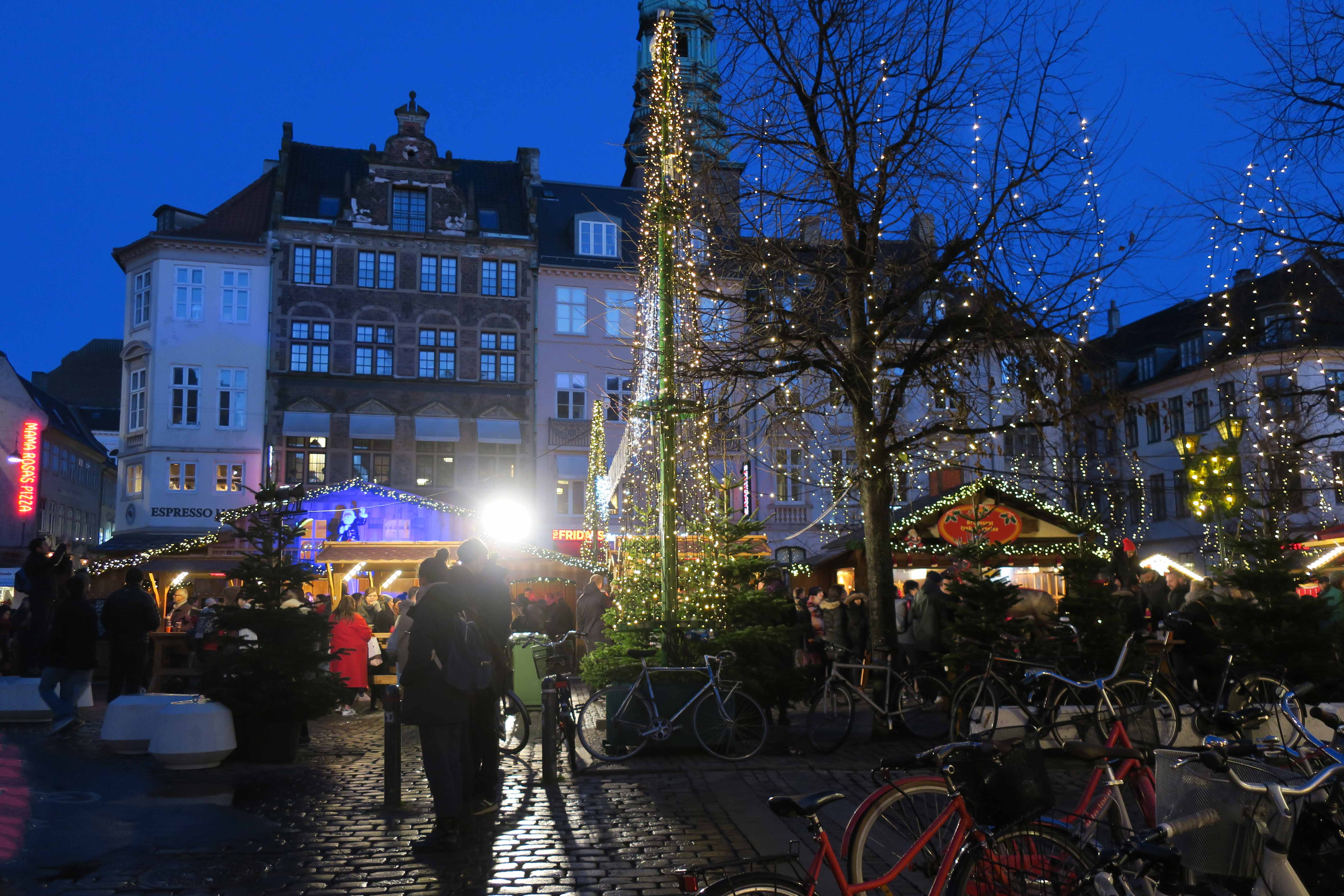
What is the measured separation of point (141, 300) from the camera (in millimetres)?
39438

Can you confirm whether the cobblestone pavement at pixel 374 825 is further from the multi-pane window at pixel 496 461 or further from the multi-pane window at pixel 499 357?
the multi-pane window at pixel 499 357

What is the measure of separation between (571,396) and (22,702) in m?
27.1

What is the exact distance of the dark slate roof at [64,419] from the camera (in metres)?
55.8

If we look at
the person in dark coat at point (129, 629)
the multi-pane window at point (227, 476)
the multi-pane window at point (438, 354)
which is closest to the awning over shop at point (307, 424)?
the multi-pane window at point (227, 476)

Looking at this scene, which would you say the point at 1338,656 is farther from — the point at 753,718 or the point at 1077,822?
the point at 1077,822

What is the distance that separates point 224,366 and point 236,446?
9.11 feet

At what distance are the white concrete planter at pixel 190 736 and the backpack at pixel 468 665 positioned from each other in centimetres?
355

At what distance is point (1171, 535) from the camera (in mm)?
46656

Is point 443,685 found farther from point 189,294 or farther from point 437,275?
point 189,294

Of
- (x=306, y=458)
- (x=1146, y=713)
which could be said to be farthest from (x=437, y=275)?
(x=1146, y=713)

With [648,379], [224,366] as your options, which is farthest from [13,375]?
[648,379]

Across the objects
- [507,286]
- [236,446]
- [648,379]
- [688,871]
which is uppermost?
[507,286]

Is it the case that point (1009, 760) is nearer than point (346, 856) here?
Yes

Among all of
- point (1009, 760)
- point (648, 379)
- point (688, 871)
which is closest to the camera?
point (688, 871)
